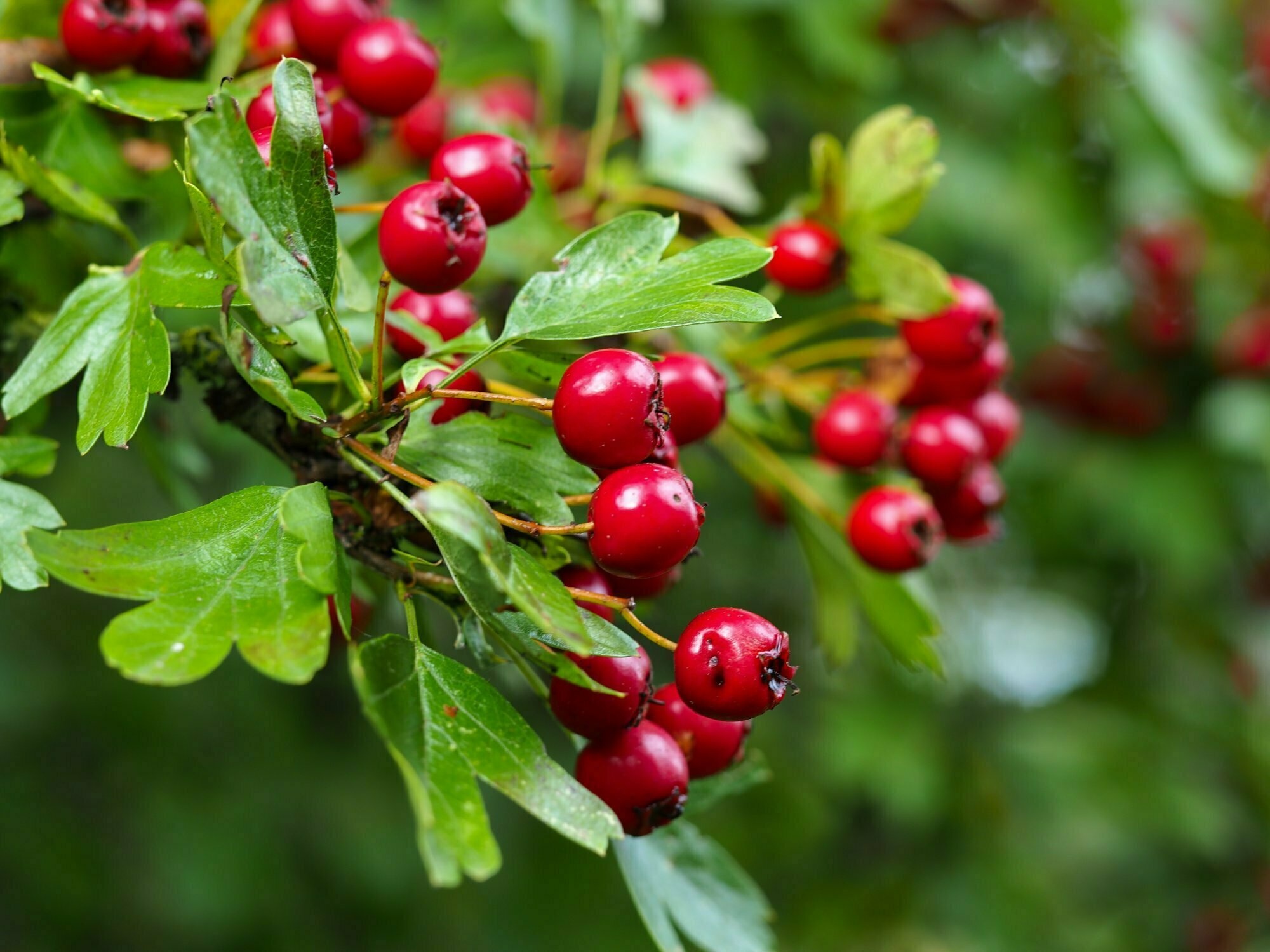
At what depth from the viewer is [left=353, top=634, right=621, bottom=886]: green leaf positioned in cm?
58

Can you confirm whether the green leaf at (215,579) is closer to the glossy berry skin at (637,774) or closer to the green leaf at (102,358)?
the green leaf at (102,358)

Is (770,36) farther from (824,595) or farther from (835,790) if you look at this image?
(835,790)

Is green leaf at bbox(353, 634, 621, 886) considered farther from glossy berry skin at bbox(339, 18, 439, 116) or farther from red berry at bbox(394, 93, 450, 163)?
red berry at bbox(394, 93, 450, 163)

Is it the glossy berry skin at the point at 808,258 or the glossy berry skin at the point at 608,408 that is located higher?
the glossy berry skin at the point at 608,408

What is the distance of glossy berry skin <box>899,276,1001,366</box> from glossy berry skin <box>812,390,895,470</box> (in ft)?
0.23

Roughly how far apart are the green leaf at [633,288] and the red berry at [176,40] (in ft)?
1.57

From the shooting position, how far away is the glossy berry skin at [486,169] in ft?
2.65

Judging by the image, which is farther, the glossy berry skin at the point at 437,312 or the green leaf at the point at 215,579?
the glossy berry skin at the point at 437,312

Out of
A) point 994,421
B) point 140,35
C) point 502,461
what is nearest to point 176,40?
point 140,35

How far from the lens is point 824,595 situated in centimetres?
126

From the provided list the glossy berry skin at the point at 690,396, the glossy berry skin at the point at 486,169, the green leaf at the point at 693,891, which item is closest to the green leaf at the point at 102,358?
the glossy berry skin at the point at 486,169

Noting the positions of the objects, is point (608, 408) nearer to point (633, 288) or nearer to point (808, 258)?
point (633, 288)

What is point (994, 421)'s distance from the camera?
45.8 inches

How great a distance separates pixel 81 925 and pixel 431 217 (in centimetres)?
245
